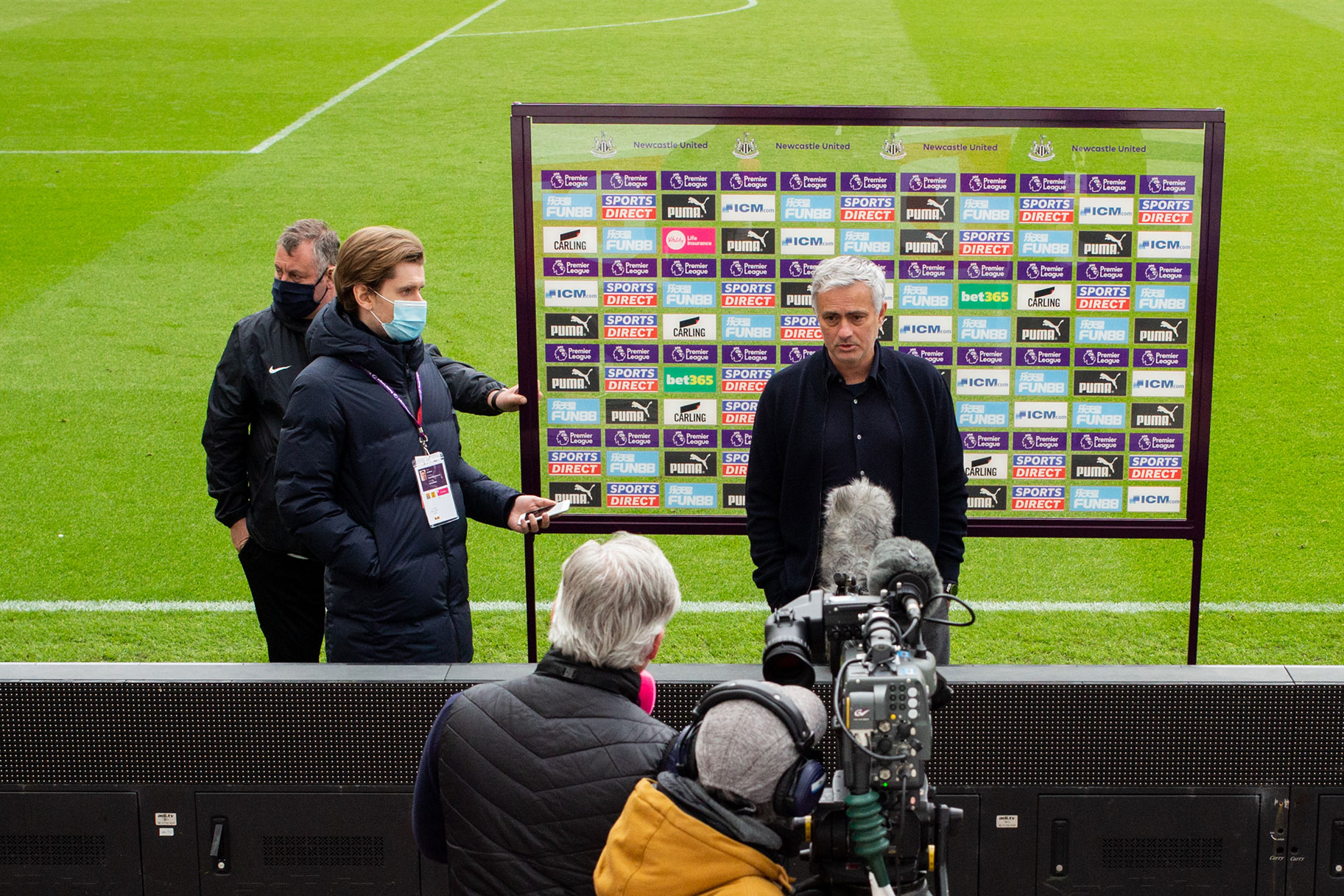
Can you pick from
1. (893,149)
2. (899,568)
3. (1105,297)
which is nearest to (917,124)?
(893,149)

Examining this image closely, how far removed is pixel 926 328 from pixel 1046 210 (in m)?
0.59

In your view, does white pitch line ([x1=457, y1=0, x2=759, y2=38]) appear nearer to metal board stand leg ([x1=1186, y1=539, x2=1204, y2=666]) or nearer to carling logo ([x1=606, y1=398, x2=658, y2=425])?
carling logo ([x1=606, y1=398, x2=658, y2=425])

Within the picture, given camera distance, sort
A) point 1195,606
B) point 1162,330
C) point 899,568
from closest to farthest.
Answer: point 899,568 → point 1162,330 → point 1195,606

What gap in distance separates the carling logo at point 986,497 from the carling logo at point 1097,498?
0.26m

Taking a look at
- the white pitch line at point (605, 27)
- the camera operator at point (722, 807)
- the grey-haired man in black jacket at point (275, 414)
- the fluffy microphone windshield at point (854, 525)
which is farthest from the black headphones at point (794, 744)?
the white pitch line at point (605, 27)

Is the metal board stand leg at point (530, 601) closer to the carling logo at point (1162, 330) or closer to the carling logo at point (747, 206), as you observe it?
the carling logo at point (747, 206)

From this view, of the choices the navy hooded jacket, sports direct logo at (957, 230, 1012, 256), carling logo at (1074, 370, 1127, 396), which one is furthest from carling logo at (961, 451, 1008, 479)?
the navy hooded jacket

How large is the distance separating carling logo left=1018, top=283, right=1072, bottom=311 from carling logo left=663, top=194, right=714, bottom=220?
45.8 inches

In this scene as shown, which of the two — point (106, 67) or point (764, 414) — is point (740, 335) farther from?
point (106, 67)

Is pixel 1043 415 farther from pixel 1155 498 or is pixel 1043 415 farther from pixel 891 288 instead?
pixel 891 288

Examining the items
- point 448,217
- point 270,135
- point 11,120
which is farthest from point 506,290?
point 11,120

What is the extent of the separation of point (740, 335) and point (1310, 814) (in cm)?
255

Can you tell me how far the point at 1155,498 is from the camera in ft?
17.3

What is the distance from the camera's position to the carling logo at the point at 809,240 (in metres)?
5.15
